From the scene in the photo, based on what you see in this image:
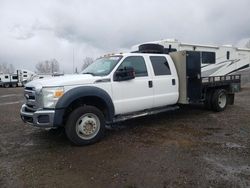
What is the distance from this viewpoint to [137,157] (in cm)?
478

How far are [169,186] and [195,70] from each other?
15.8ft

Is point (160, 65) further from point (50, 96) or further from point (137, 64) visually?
point (50, 96)

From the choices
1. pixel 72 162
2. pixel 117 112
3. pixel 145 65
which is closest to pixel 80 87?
pixel 117 112

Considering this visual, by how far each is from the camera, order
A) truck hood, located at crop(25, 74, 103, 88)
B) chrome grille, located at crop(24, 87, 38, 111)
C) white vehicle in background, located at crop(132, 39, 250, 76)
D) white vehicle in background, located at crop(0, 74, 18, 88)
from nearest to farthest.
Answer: truck hood, located at crop(25, 74, 103, 88) → chrome grille, located at crop(24, 87, 38, 111) → white vehicle in background, located at crop(132, 39, 250, 76) → white vehicle in background, located at crop(0, 74, 18, 88)

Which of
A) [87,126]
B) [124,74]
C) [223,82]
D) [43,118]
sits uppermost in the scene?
[124,74]

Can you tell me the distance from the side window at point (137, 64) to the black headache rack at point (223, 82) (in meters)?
2.47

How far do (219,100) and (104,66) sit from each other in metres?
4.72

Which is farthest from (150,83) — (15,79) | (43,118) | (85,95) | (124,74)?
(15,79)

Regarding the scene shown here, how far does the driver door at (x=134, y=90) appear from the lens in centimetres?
611

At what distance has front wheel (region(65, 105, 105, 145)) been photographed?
537 cm

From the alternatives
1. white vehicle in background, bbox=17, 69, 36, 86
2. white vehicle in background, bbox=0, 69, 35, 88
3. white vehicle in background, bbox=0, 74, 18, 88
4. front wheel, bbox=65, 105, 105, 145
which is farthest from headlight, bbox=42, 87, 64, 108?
white vehicle in background, bbox=17, 69, 36, 86

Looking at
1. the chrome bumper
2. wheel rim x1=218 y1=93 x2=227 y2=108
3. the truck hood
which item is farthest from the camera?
wheel rim x1=218 y1=93 x2=227 y2=108

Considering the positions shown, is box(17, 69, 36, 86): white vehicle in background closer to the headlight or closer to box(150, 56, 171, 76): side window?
box(150, 56, 171, 76): side window

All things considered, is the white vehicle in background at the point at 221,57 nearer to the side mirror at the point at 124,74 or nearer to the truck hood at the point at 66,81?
the side mirror at the point at 124,74
